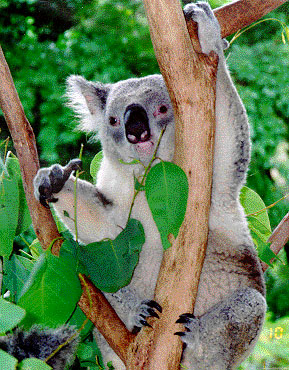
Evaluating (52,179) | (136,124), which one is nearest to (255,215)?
(136,124)

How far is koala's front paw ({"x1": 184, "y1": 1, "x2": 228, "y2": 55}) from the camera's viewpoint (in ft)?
4.55

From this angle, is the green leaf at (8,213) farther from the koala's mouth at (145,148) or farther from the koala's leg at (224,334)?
the koala's leg at (224,334)

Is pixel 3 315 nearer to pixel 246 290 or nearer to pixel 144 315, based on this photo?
pixel 144 315

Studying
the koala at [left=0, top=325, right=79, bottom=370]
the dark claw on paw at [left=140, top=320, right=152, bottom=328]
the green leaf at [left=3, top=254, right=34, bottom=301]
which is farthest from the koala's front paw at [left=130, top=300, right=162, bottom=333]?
the green leaf at [left=3, top=254, right=34, bottom=301]

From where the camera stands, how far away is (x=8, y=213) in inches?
58.6

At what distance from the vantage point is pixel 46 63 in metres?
5.09

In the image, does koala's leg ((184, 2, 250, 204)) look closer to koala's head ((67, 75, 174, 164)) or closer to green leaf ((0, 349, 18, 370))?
koala's head ((67, 75, 174, 164))

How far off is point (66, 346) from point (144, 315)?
11.5 inches

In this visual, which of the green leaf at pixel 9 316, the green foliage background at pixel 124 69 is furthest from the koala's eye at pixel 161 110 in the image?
the green foliage background at pixel 124 69

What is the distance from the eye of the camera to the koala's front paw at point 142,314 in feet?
4.78

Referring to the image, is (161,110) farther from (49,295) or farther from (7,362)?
(7,362)

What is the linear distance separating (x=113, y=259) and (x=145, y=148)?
1.37ft

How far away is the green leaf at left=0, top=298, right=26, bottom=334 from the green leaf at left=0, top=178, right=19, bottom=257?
15.9 inches

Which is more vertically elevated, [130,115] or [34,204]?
[130,115]
